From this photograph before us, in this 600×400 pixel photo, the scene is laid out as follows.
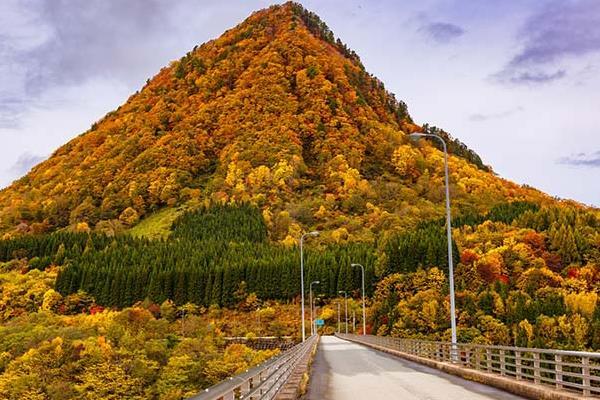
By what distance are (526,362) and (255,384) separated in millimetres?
17426

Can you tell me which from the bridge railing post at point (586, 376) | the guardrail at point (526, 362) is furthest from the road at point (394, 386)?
the bridge railing post at point (586, 376)

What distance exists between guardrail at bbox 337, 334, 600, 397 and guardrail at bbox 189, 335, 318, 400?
7.23 m

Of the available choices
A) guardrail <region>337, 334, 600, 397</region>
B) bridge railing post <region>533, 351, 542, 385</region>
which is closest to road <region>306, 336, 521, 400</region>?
bridge railing post <region>533, 351, 542, 385</region>

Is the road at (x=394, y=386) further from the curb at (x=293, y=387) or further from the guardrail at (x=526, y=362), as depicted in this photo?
the guardrail at (x=526, y=362)

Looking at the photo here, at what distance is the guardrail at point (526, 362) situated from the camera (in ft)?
55.5

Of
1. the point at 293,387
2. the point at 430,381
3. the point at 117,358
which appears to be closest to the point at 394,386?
the point at 430,381

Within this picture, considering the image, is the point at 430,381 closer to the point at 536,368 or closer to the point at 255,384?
the point at 536,368

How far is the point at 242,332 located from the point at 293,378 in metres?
125

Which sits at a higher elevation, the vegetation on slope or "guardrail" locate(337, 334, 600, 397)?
"guardrail" locate(337, 334, 600, 397)

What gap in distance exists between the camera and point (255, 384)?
47.8ft

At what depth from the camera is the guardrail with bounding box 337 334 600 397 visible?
1691 cm

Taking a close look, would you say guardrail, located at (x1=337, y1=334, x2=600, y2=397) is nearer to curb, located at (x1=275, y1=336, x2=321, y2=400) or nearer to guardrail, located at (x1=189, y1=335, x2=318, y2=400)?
curb, located at (x1=275, y1=336, x2=321, y2=400)

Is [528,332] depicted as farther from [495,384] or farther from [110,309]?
[110,309]

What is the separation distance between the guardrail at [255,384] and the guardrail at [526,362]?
285 inches
